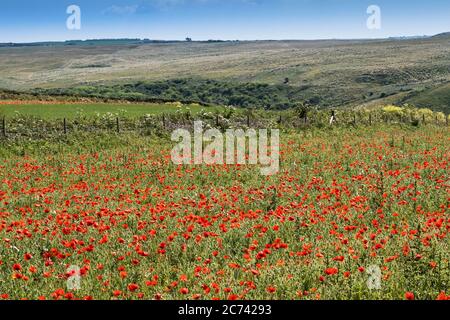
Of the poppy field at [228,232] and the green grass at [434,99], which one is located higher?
the green grass at [434,99]

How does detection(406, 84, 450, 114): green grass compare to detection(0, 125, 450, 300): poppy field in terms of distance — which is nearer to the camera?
detection(0, 125, 450, 300): poppy field

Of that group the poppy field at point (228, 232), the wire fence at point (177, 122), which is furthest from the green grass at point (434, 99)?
the poppy field at point (228, 232)

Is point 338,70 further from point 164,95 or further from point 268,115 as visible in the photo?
point 268,115

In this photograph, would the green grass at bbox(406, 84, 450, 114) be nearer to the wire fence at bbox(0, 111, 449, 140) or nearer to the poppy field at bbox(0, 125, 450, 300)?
the wire fence at bbox(0, 111, 449, 140)

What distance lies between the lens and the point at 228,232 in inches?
371

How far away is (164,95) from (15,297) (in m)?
148

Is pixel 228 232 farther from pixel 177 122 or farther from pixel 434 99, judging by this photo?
pixel 434 99

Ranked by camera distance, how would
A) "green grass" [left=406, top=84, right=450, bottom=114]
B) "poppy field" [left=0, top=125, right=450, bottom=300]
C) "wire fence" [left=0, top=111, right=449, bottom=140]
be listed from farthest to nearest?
"green grass" [left=406, top=84, right=450, bottom=114] → "wire fence" [left=0, top=111, right=449, bottom=140] → "poppy field" [left=0, top=125, right=450, bottom=300]

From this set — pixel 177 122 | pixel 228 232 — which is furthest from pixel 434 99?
pixel 228 232

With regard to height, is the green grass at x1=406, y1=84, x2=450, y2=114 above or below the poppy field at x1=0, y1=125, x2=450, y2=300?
above

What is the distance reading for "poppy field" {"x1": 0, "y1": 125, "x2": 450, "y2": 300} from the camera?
261 inches

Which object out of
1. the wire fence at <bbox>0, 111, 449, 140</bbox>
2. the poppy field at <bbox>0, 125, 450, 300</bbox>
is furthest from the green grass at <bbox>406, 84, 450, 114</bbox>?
the poppy field at <bbox>0, 125, 450, 300</bbox>

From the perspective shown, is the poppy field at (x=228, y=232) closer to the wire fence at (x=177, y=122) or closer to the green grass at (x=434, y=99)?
the wire fence at (x=177, y=122)

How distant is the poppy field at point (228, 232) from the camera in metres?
6.63
